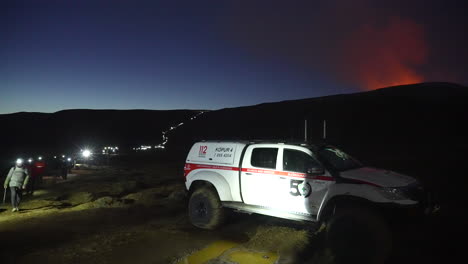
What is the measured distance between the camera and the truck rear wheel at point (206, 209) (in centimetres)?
685

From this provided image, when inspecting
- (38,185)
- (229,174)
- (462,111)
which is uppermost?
(462,111)

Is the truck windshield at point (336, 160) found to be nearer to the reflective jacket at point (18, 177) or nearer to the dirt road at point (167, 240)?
the dirt road at point (167, 240)

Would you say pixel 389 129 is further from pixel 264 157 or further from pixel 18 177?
pixel 18 177

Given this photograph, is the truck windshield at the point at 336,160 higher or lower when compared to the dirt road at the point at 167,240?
higher

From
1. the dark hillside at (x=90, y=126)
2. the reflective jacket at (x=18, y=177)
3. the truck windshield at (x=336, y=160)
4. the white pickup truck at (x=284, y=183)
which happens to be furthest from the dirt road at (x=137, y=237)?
the dark hillside at (x=90, y=126)

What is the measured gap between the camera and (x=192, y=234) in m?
6.65

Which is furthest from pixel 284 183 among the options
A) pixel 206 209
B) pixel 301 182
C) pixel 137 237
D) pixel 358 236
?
pixel 137 237

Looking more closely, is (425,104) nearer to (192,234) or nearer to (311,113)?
(311,113)

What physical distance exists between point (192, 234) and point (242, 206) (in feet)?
4.00

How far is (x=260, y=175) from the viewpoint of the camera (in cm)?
636

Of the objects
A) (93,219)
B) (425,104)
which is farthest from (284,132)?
(93,219)

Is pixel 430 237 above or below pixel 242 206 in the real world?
below

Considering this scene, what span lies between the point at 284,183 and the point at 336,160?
1.14m

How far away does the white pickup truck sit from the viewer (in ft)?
17.1
